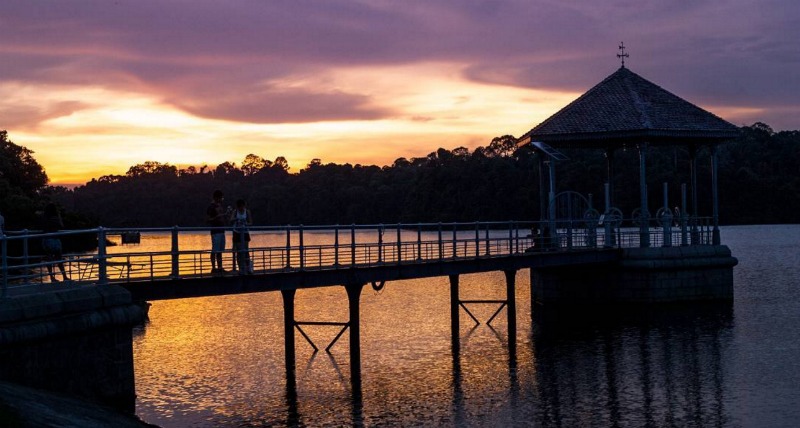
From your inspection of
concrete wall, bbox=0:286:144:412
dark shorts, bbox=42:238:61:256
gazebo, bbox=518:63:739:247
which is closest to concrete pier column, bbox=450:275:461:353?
gazebo, bbox=518:63:739:247

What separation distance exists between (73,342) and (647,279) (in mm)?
29227

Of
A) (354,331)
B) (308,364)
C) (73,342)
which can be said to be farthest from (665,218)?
(73,342)

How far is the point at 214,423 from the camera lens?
2500 cm

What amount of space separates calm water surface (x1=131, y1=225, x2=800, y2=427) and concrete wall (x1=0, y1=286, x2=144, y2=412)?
3.63 meters

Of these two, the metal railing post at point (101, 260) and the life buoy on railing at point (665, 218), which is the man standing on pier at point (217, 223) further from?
the life buoy on railing at point (665, 218)

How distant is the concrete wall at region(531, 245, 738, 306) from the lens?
44.6m

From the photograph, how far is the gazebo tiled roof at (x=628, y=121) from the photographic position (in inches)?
1816

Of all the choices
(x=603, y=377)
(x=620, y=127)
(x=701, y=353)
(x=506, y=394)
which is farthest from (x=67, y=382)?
(x=620, y=127)

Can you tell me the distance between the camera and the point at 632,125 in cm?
4606

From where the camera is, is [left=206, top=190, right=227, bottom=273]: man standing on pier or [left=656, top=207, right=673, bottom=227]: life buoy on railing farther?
[left=656, top=207, right=673, bottom=227]: life buoy on railing

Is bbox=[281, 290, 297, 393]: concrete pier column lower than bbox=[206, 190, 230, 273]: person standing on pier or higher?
lower

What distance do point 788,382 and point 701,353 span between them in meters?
5.46

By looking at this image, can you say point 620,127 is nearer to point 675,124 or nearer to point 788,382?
point 675,124

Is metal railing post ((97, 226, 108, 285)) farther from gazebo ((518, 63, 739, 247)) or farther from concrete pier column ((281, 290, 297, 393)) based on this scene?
gazebo ((518, 63, 739, 247))
